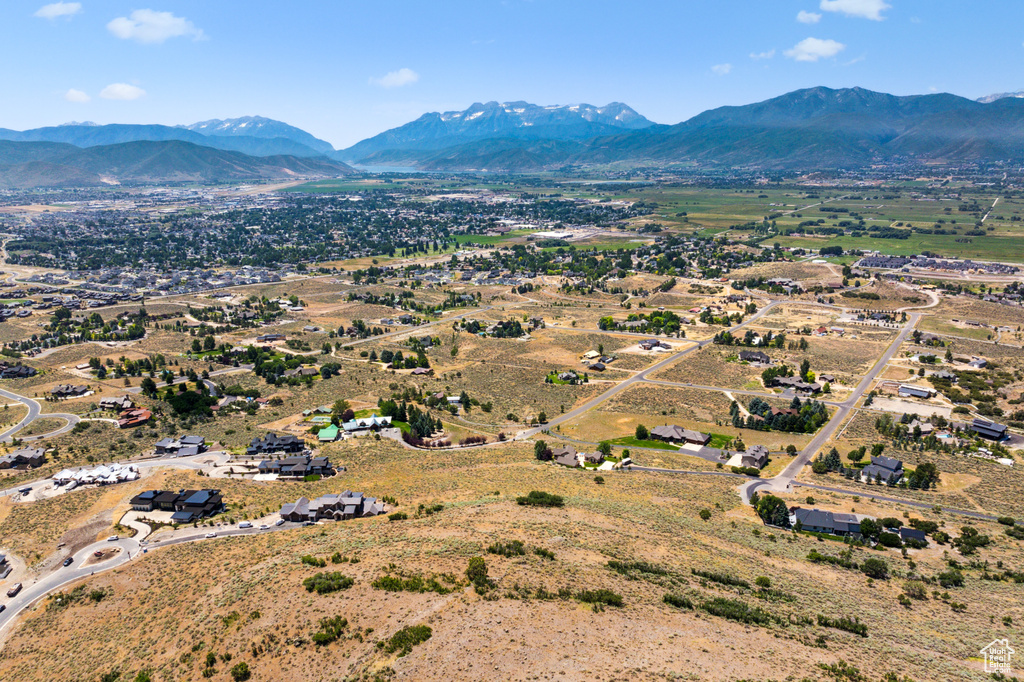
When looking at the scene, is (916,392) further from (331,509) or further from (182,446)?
(182,446)

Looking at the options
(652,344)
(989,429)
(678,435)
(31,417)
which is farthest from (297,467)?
(989,429)

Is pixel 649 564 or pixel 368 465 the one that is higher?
pixel 649 564

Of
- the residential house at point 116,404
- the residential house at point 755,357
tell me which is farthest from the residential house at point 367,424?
the residential house at point 755,357

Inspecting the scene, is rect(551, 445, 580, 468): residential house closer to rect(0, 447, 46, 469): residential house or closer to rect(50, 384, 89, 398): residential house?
rect(0, 447, 46, 469): residential house

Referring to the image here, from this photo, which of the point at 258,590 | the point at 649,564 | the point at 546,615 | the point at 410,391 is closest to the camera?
the point at 546,615

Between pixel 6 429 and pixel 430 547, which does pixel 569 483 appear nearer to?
pixel 430 547

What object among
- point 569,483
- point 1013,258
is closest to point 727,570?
point 569,483

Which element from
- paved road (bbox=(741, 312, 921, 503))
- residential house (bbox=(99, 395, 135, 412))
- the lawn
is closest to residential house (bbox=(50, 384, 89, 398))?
residential house (bbox=(99, 395, 135, 412))
